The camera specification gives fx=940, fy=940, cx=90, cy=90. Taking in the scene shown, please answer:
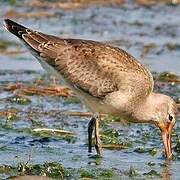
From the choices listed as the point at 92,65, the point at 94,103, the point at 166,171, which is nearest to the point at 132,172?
the point at 166,171

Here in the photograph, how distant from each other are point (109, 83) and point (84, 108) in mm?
1739

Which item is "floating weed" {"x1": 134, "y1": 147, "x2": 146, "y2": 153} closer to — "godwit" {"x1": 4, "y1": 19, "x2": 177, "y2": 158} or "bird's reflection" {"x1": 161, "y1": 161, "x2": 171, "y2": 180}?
"godwit" {"x1": 4, "y1": 19, "x2": 177, "y2": 158}

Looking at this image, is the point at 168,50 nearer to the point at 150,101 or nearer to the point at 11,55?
the point at 11,55

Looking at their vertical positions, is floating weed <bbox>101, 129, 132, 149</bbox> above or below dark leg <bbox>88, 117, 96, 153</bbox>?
below

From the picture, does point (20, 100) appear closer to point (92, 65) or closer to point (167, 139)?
point (92, 65)

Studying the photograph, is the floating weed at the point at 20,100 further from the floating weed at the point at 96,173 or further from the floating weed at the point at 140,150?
the floating weed at the point at 96,173

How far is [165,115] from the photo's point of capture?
1030 cm

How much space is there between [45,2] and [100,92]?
8321 millimetres

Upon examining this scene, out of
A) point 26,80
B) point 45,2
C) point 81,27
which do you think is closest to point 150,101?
point 26,80

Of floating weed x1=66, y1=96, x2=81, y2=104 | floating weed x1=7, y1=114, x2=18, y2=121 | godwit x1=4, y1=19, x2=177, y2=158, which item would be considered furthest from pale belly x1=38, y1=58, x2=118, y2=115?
floating weed x1=66, y1=96, x2=81, y2=104

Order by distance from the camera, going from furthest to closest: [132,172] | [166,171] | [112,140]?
[112,140] → [166,171] → [132,172]

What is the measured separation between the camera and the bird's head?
10281 mm

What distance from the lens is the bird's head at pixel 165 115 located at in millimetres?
10281

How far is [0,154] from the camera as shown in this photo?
32.1ft
